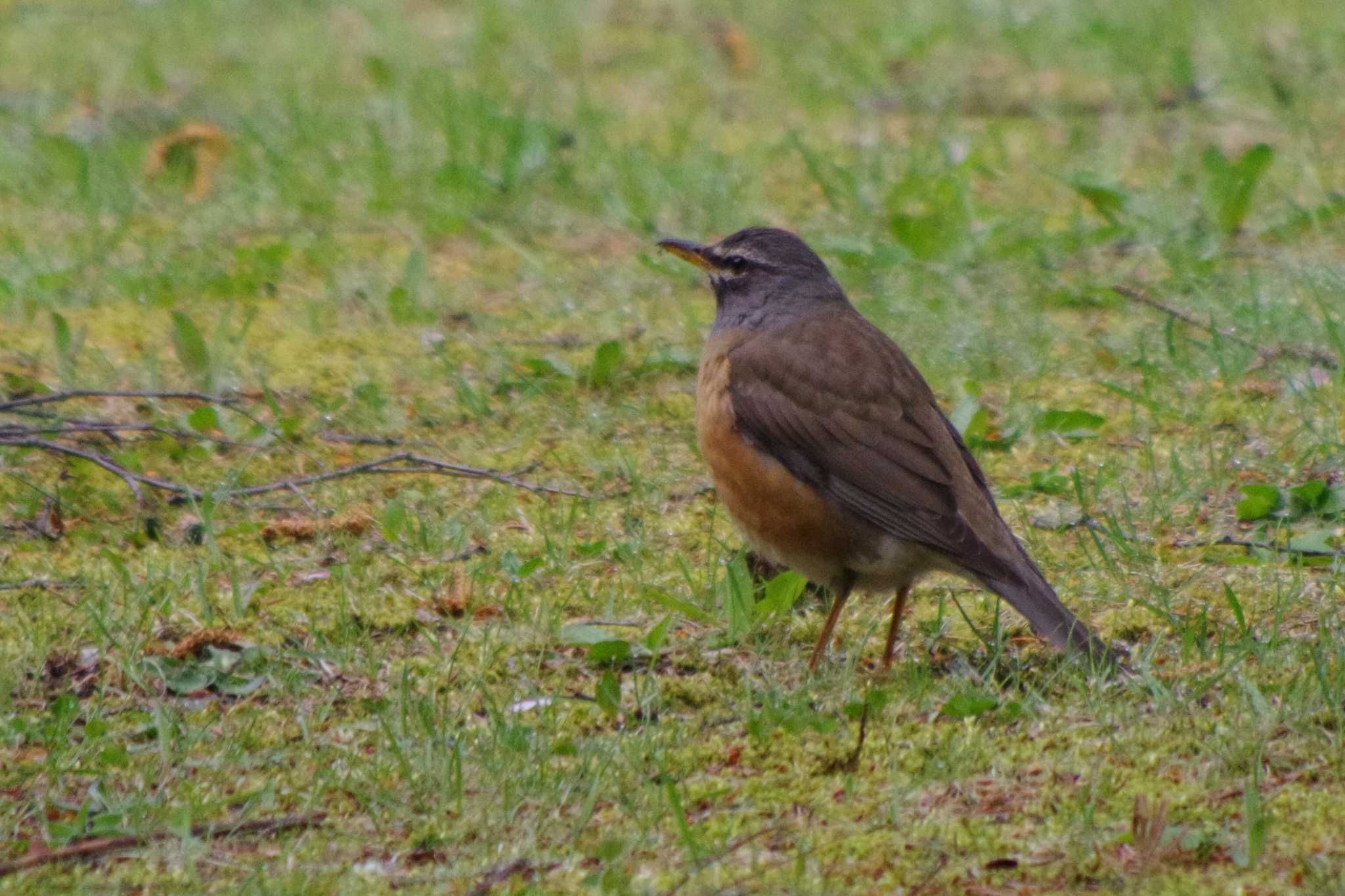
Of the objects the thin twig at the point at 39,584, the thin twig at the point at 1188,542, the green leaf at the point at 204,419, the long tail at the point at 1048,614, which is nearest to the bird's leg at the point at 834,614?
the long tail at the point at 1048,614

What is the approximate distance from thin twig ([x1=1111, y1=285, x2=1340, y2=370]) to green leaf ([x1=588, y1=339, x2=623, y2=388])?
6.03 ft

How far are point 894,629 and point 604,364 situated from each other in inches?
88.3

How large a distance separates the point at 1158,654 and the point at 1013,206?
13.6ft

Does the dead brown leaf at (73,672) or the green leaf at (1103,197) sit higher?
the green leaf at (1103,197)

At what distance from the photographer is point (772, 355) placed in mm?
5320

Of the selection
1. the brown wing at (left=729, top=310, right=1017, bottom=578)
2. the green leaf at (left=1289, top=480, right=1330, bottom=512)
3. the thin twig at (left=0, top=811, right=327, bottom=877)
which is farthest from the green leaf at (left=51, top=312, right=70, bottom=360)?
the green leaf at (left=1289, top=480, right=1330, bottom=512)

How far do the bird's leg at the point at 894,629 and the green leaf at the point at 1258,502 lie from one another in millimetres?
1192

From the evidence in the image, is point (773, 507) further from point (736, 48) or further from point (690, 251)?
point (736, 48)

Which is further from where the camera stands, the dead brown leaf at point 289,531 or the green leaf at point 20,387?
the green leaf at point 20,387

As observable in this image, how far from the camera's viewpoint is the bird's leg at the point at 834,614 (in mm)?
4734

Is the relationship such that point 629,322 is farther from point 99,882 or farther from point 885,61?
point 99,882

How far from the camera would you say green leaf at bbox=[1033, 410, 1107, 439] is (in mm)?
6148

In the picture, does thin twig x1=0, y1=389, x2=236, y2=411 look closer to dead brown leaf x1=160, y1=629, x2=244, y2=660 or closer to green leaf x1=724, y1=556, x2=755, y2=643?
dead brown leaf x1=160, y1=629, x2=244, y2=660

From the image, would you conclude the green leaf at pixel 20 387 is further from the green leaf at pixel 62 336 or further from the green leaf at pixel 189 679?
the green leaf at pixel 189 679
